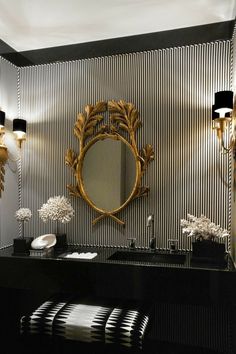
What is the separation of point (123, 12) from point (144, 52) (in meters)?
0.48

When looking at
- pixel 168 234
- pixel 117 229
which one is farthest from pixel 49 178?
pixel 168 234

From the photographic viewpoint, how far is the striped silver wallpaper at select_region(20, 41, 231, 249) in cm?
278

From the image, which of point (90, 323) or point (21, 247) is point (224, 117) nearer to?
point (90, 323)

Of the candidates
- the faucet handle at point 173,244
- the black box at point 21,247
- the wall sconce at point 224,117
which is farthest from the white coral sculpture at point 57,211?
the wall sconce at point 224,117

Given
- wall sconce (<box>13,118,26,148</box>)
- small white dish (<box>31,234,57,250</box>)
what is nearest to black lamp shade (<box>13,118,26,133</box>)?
wall sconce (<box>13,118,26,148</box>)

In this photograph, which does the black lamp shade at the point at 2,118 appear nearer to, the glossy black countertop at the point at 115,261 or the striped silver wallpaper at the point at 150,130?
the striped silver wallpaper at the point at 150,130

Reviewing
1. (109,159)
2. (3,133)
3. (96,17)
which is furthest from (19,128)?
(96,17)

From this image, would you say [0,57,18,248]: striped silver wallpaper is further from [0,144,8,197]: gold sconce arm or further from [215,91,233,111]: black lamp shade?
[215,91,233,111]: black lamp shade

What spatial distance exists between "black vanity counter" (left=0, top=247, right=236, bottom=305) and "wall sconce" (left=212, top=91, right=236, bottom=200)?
72 centimetres

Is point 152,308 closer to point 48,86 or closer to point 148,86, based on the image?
point 148,86

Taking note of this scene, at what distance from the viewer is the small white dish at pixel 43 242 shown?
2762 mm

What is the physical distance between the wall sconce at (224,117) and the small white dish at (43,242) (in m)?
1.56

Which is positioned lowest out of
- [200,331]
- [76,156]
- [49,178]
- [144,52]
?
[200,331]

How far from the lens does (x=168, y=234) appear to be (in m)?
2.87
